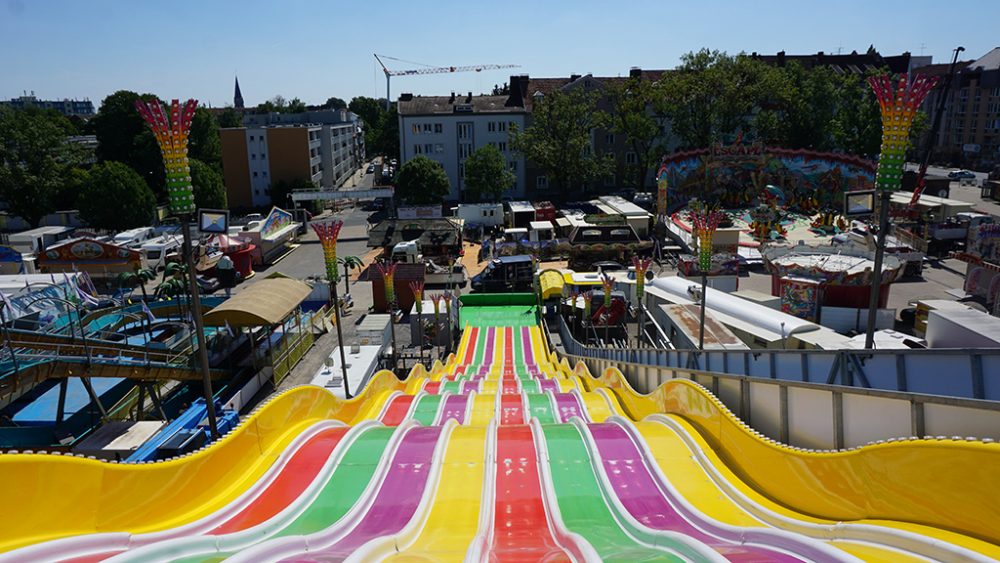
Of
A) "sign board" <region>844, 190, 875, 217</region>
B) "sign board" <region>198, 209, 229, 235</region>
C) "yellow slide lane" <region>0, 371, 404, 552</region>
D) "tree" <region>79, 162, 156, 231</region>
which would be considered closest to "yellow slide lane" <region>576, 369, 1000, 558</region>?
"sign board" <region>844, 190, 875, 217</region>

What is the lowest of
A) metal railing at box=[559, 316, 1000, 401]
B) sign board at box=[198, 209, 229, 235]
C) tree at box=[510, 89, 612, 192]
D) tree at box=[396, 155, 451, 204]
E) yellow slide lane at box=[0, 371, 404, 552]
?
Result: yellow slide lane at box=[0, 371, 404, 552]

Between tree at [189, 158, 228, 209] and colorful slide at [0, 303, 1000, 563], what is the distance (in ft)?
134

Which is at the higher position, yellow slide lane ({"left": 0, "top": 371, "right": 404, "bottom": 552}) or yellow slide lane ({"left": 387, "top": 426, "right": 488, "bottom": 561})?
yellow slide lane ({"left": 0, "top": 371, "right": 404, "bottom": 552})

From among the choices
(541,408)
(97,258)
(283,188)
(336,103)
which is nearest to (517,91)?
(283,188)

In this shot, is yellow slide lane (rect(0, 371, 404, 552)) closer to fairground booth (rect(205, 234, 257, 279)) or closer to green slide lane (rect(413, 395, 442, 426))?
green slide lane (rect(413, 395, 442, 426))

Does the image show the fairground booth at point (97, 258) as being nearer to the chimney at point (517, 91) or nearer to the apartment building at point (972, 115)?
the chimney at point (517, 91)

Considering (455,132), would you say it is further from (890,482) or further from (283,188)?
(890,482)

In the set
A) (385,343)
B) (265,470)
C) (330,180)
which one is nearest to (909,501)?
(265,470)

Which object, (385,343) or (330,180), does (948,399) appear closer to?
(385,343)

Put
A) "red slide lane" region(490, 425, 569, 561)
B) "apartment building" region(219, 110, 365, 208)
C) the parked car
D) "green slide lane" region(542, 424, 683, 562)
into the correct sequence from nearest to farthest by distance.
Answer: "green slide lane" region(542, 424, 683, 562) → "red slide lane" region(490, 425, 569, 561) → the parked car → "apartment building" region(219, 110, 365, 208)

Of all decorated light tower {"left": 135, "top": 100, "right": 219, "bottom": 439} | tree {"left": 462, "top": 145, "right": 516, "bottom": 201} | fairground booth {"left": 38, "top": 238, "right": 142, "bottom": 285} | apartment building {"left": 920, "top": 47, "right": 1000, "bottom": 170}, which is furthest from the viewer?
apartment building {"left": 920, "top": 47, "right": 1000, "bottom": 170}

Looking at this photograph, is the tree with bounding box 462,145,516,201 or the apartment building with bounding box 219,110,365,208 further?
the apartment building with bounding box 219,110,365,208

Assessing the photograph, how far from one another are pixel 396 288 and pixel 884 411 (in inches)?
905

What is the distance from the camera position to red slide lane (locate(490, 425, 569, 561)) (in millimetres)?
5589
